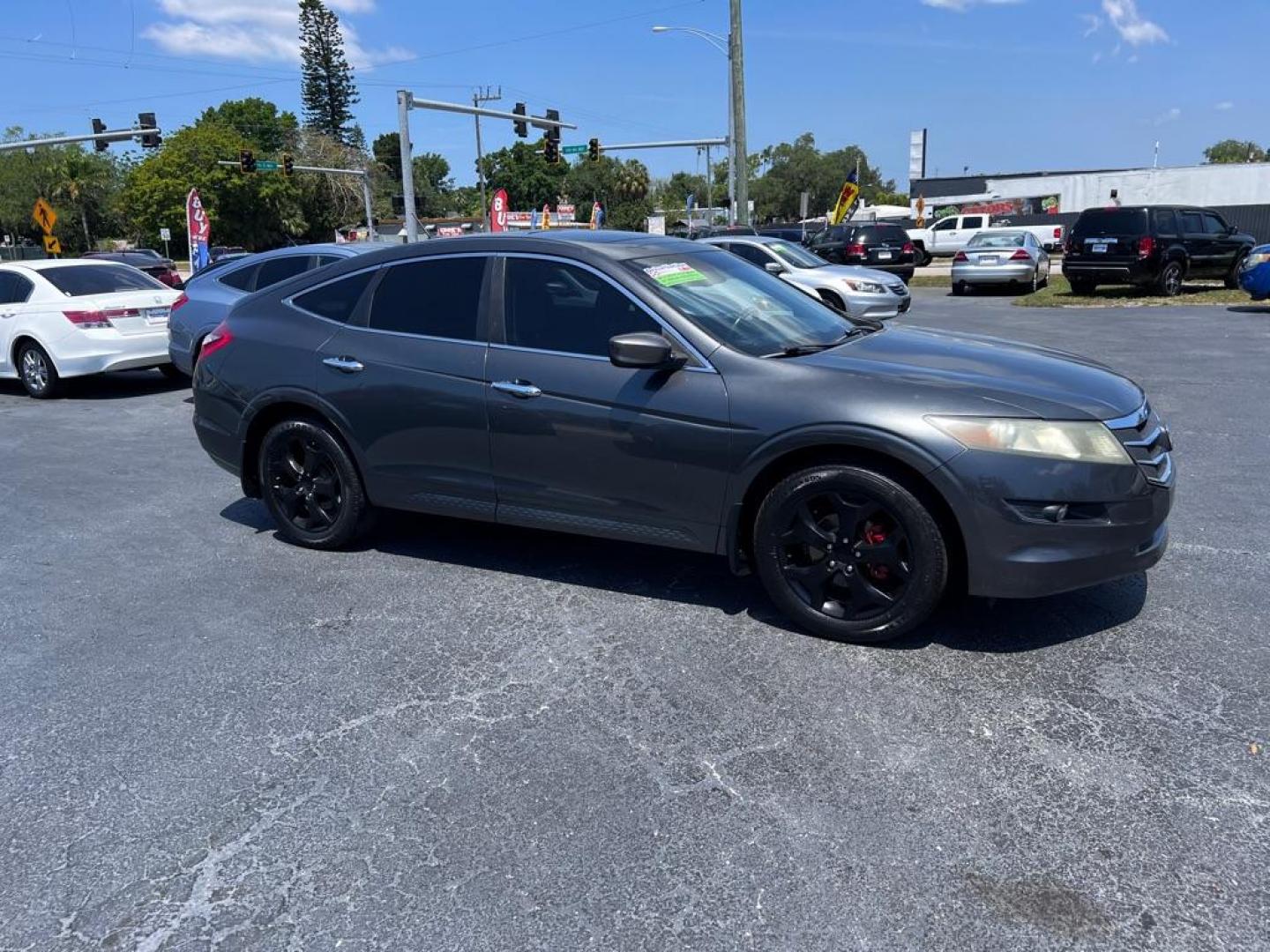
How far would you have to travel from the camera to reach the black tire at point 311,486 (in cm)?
509

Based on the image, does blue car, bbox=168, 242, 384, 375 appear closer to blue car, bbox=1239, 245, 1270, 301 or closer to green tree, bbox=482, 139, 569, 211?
blue car, bbox=1239, 245, 1270, 301

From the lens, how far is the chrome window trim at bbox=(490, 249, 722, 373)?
13.4 feet

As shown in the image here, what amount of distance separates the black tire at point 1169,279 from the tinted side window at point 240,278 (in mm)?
16886

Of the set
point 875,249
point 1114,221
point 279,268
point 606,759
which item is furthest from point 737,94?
point 606,759

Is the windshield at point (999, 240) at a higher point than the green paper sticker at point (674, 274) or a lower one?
higher

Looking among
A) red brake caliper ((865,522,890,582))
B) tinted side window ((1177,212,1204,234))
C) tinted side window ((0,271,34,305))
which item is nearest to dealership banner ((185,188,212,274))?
tinted side window ((0,271,34,305))

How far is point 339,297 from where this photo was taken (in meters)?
5.14

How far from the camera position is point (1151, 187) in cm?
4875

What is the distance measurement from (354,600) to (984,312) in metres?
16.0

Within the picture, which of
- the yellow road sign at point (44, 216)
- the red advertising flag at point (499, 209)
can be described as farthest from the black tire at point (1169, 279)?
the yellow road sign at point (44, 216)

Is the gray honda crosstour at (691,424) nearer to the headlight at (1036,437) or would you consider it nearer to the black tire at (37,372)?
the headlight at (1036,437)

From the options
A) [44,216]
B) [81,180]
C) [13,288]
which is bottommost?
[13,288]

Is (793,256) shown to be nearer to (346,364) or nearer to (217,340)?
(217,340)

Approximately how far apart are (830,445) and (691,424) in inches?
23.4
